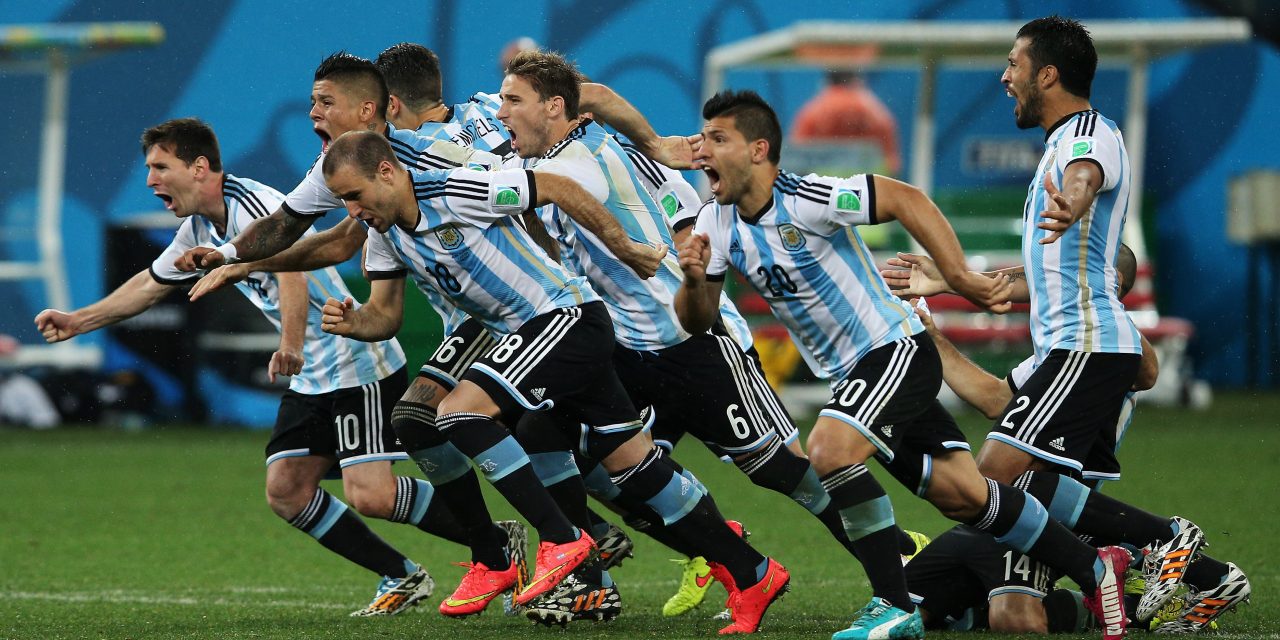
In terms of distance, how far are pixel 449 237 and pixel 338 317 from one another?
1.63ft

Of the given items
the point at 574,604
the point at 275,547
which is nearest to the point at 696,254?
the point at 574,604

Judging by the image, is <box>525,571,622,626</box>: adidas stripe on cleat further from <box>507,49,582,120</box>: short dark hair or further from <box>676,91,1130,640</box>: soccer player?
<box>507,49,582,120</box>: short dark hair

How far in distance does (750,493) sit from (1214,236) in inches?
414

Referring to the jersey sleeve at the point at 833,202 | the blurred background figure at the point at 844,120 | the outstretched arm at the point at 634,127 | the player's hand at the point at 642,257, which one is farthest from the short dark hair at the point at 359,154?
the blurred background figure at the point at 844,120

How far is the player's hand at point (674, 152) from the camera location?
654 cm

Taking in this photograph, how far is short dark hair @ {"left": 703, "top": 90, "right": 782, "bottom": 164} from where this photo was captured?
5551 mm

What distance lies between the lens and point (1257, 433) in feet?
45.2

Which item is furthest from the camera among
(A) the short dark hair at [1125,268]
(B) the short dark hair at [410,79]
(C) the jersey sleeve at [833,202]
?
(B) the short dark hair at [410,79]

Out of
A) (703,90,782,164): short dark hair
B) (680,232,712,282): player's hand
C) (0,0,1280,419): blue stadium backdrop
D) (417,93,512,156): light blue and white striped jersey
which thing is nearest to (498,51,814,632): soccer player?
(417,93,512,156): light blue and white striped jersey

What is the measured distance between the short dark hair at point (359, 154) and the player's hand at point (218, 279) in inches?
27.3

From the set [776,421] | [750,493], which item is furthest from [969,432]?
[776,421]

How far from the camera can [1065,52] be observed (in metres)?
5.77

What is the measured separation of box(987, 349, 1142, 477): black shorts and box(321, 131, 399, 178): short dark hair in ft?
7.43

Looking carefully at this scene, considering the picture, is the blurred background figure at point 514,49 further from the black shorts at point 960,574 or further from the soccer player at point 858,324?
the black shorts at point 960,574
